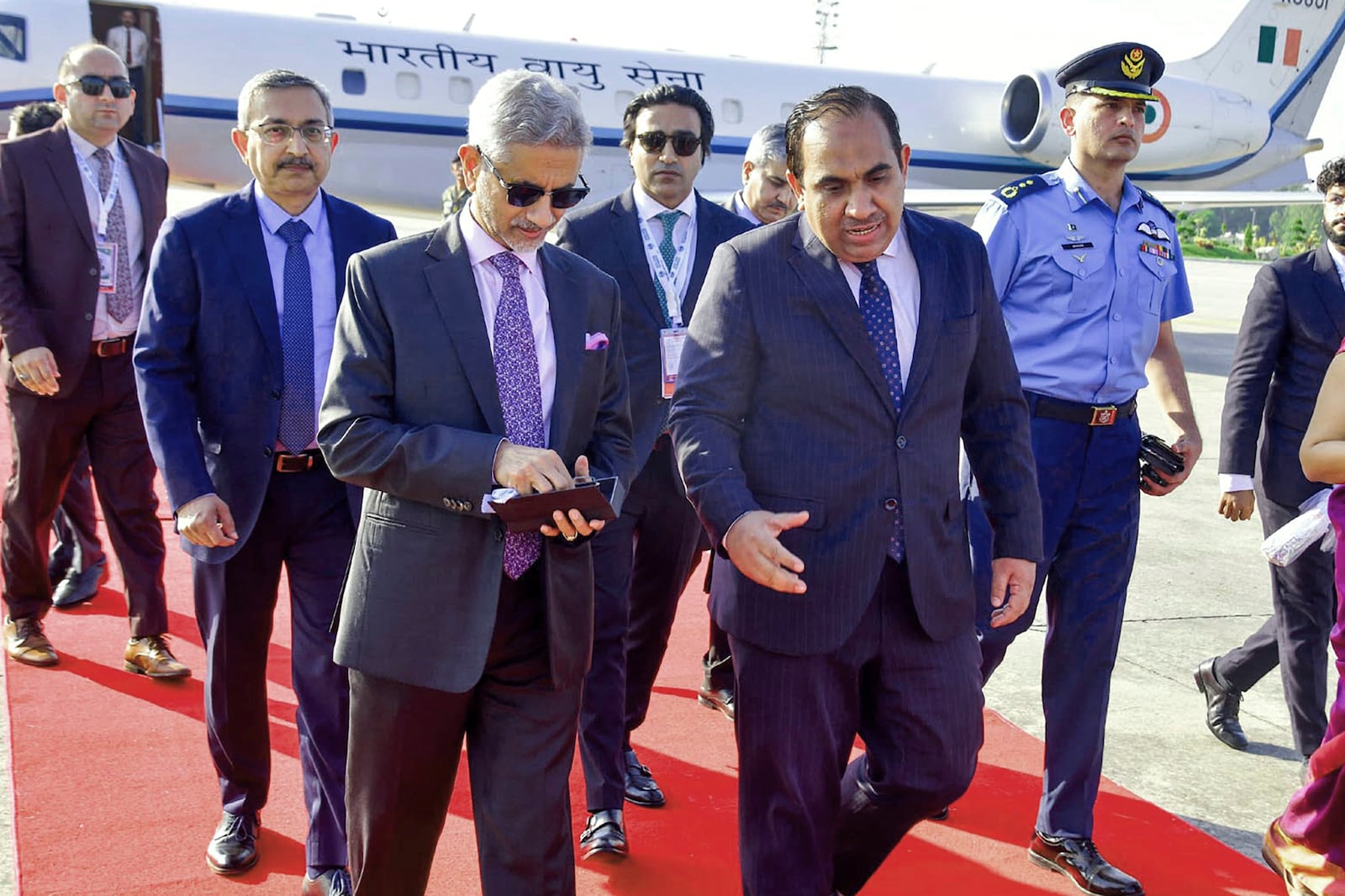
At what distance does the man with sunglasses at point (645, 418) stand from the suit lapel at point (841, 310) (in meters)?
1.08

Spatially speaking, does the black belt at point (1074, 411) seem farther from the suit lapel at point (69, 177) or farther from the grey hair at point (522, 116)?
the suit lapel at point (69, 177)

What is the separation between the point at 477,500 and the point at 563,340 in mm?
418

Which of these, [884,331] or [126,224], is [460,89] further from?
[884,331]

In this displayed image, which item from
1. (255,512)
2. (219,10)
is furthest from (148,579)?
(219,10)

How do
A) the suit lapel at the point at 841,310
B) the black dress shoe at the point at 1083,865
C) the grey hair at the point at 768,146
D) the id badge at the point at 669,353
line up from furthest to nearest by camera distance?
1. the grey hair at the point at 768,146
2. the id badge at the point at 669,353
3. the black dress shoe at the point at 1083,865
4. the suit lapel at the point at 841,310

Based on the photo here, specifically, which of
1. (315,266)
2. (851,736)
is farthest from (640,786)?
(315,266)

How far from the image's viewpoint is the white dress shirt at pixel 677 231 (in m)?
3.90

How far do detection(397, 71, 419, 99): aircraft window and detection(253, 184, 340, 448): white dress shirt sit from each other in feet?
40.0

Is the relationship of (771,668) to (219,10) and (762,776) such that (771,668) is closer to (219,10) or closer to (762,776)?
(762,776)

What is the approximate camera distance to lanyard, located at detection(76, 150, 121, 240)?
15.5 ft

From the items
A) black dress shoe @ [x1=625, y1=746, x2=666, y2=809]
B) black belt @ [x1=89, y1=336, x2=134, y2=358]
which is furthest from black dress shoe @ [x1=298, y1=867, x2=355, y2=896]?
black belt @ [x1=89, y1=336, x2=134, y2=358]

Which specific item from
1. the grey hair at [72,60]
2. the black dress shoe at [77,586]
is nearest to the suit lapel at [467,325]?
the grey hair at [72,60]

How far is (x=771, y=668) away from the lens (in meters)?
2.67

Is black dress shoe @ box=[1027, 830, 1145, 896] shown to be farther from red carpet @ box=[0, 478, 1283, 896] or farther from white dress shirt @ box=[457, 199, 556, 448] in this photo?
white dress shirt @ box=[457, 199, 556, 448]
